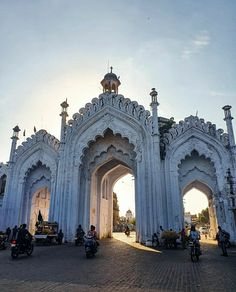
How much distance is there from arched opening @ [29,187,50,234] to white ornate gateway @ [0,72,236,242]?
0.39 ft

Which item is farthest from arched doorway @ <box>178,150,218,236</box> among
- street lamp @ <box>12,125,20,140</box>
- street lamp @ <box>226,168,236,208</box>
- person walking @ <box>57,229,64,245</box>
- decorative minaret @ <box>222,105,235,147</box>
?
street lamp @ <box>12,125,20,140</box>

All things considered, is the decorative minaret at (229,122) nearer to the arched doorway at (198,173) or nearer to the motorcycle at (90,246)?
the arched doorway at (198,173)

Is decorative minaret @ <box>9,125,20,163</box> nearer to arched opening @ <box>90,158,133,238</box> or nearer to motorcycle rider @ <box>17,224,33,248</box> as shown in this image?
arched opening @ <box>90,158,133,238</box>

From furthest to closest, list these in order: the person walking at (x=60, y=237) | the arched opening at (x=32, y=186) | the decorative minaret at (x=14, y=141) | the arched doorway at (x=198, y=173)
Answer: the decorative minaret at (x=14, y=141) < the arched opening at (x=32, y=186) < the arched doorway at (x=198, y=173) < the person walking at (x=60, y=237)

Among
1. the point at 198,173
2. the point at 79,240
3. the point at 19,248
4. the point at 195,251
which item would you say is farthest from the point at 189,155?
the point at 19,248

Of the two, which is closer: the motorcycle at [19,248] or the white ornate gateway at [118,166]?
the motorcycle at [19,248]

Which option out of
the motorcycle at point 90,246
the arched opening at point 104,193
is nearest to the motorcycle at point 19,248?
the motorcycle at point 90,246

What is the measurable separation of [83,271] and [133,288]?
274 cm

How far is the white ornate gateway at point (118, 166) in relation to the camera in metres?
20.9

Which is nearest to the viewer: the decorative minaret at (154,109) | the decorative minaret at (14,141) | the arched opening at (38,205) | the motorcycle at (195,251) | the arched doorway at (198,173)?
the motorcycle at (195,251)

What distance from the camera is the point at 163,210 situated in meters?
20.5

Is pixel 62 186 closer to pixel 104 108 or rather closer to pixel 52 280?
pixel 104 108

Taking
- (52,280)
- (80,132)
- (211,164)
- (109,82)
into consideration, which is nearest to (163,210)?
(211,164)

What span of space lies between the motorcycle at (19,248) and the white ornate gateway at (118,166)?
9126 millimetres
